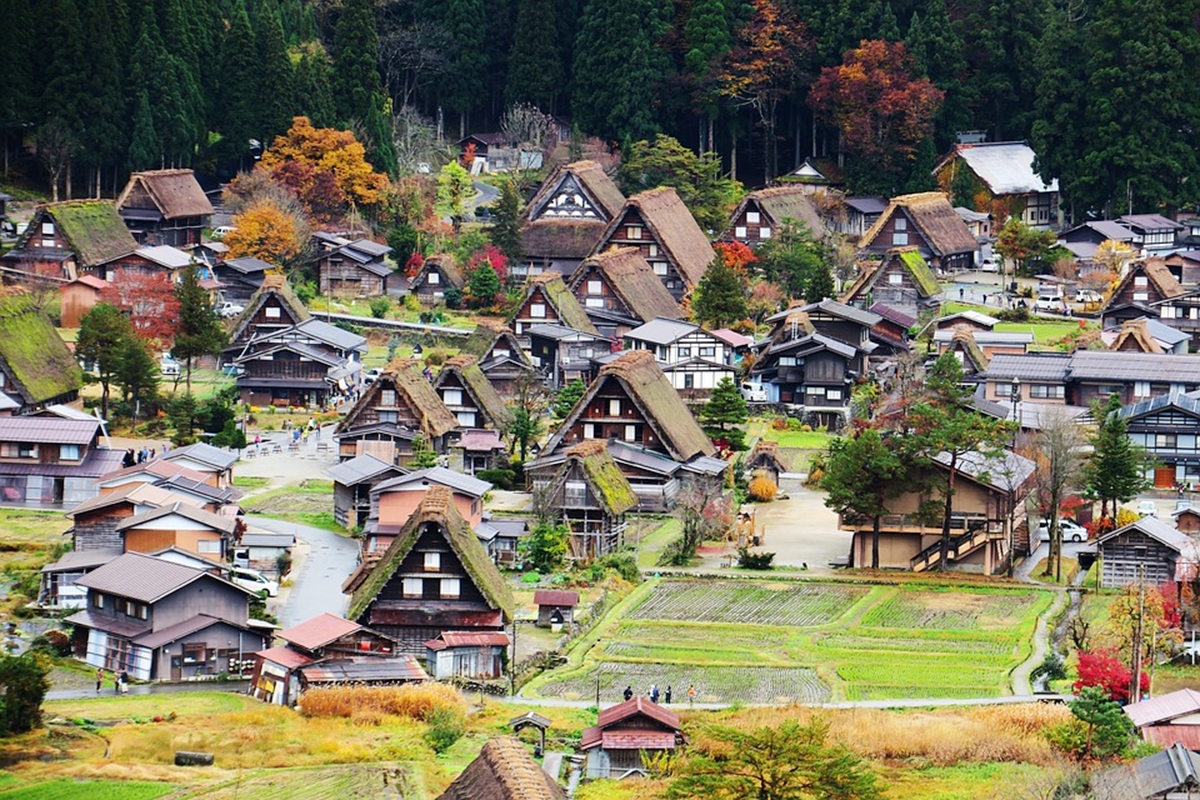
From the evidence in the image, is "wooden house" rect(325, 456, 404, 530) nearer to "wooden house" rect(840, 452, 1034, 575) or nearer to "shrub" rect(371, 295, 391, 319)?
"wooden house" rect(840, 452, 1034, 575)

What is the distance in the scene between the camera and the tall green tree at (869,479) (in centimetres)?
4669

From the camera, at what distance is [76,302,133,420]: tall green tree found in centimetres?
5597

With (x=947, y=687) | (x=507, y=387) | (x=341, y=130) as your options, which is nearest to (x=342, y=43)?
(x=341, y=130)

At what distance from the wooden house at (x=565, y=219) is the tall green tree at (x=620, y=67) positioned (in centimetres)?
611

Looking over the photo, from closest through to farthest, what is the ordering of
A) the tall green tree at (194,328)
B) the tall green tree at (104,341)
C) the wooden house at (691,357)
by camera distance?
the tall green tree at (104,341) < the tall green tree at (194,328) < the wooden house at (691,357)

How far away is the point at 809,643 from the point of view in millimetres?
42000

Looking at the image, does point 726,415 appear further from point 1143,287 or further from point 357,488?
point 1143,287

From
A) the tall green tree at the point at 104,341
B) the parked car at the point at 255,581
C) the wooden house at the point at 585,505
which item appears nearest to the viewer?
the parked car at the point at 255,581

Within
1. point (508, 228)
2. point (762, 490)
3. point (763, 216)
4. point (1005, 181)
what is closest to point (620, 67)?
point (763, 216)

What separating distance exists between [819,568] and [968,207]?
31.2 meters

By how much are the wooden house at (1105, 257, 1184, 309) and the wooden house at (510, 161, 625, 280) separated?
46.6ft

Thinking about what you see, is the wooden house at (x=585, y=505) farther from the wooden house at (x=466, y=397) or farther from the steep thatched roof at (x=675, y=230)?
the steep thatched roof at (x=675, y=230)

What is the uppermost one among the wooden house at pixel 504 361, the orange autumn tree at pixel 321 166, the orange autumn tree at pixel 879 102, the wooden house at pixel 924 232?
the orange autumn tree at pixel 879 102

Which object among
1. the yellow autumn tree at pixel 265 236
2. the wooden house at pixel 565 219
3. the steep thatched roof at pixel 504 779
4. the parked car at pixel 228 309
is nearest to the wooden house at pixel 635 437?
the parked car at pixel 228 309
